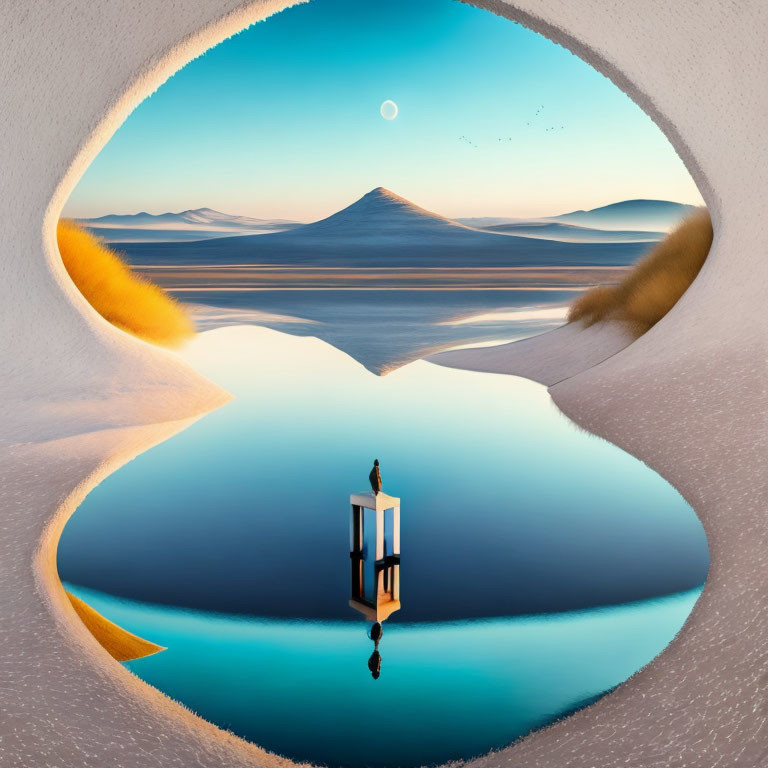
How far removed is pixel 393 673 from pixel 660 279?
20.7 ft

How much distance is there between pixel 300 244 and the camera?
47.4 metres

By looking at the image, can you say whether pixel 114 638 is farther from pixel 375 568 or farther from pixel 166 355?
pixel 166 355

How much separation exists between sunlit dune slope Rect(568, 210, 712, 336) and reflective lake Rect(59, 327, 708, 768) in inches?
85.8

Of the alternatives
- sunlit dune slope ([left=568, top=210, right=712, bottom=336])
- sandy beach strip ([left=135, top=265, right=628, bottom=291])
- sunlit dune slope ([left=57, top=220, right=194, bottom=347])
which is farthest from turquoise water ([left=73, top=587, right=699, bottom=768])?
sandy beach strip ([left=135, top=265, right=628, bottom=291])

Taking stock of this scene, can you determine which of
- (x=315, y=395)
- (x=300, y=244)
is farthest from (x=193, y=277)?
(x=315, y=395)

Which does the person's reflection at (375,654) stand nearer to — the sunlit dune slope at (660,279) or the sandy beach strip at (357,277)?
the sunlit dune slope at (660,279)

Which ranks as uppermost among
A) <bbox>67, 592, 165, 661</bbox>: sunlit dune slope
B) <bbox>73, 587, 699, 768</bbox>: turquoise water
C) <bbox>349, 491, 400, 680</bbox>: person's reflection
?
<bbox>349, 491, 400, 680</bbox>: person's reflection

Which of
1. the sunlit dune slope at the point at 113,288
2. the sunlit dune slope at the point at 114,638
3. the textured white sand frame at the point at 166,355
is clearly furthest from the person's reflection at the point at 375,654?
the sunlit dune slope at the point at 113,288

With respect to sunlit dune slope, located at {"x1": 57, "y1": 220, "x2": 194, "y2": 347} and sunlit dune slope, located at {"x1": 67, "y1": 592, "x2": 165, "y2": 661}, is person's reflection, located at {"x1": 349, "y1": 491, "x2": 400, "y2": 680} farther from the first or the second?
sunlit dune slope, located at {"x1": 57, "y1": 220, "x2": 194, "y2": 347}

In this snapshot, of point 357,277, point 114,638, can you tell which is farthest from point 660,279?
point 357,277

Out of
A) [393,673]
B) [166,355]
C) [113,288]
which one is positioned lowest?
[393,673]

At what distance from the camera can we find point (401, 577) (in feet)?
13.1

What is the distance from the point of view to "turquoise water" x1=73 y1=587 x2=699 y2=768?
2.81 metres

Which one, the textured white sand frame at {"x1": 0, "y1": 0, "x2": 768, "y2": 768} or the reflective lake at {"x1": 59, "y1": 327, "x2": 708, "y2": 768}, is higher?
the textured white sand frame at {"x1": 0, "y1": 0, "x2": 768, "y2": 768}
